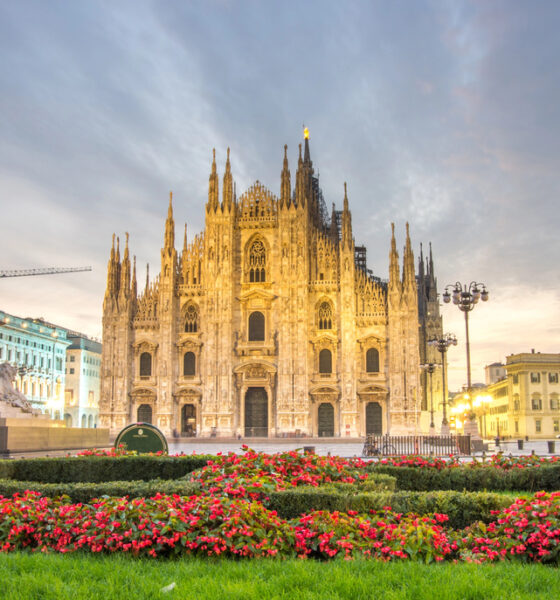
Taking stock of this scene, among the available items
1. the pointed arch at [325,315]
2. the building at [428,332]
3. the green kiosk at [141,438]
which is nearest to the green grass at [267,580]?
the green kiosk at [141,438]

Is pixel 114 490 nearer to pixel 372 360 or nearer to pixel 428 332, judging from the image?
pixel 372 360

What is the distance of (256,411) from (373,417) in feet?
28.8

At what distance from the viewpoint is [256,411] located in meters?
51.2

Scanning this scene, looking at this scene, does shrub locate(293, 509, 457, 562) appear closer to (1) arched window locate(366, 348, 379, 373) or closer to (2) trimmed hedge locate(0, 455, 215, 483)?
(2) trimmed hedge locate(0, 455, 215, 483)

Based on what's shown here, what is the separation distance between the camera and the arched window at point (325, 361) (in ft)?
167

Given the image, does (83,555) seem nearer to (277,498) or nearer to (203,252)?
(277,498)

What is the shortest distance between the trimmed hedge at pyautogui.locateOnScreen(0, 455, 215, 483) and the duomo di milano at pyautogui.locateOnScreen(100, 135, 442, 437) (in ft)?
119

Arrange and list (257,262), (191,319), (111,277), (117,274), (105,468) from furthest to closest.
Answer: (117,274)
(111,277)
(191,319)
(257,262)
(105,468)

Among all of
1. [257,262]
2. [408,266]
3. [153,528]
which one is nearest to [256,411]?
[257,262]

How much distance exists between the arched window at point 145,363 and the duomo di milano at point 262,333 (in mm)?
87

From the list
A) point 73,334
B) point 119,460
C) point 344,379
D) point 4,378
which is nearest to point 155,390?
point 344,379

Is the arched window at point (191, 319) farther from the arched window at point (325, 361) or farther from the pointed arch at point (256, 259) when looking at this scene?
the arched window at point (325, 361)

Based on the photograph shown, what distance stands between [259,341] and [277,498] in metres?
43.1

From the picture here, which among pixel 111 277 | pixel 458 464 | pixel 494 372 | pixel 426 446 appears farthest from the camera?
pixel 494 372
